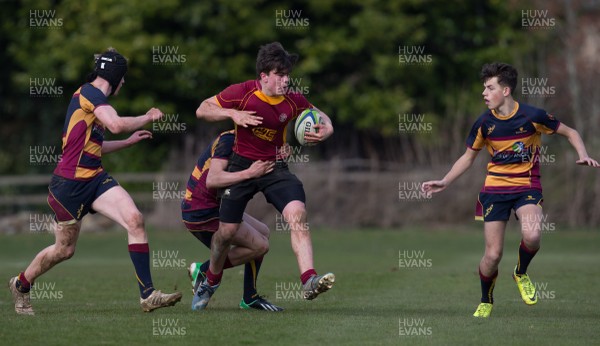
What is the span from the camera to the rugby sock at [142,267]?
370 inches

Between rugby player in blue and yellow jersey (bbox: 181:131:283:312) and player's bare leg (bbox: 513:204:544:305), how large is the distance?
7.79 ft

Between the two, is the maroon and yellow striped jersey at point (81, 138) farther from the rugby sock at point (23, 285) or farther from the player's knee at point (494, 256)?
the player's knee at point (494, 256)

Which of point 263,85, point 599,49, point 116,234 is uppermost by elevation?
point 599,49

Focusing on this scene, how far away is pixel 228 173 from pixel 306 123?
2.84 ft

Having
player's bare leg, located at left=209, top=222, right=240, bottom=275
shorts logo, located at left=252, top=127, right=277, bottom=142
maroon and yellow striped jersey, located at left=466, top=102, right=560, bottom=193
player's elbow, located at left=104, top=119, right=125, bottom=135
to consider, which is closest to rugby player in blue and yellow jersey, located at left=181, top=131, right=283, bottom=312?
player's bare leg, located at left=209, top=222, right=240, bottom=275

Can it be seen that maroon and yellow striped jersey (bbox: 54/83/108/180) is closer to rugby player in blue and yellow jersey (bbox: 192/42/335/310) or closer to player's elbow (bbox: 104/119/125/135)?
player's elbow (bbox: 104/119/125/135)

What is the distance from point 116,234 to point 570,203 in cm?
1050

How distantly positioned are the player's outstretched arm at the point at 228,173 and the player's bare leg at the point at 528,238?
2397mm

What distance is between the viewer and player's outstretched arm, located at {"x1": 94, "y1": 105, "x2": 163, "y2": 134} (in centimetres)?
906

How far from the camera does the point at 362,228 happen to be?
2536 cm

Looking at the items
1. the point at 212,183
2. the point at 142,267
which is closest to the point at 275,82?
the point at 212,183

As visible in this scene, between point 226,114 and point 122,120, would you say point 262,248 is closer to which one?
point 226,114

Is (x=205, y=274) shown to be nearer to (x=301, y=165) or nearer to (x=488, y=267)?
(x=488, y=267)

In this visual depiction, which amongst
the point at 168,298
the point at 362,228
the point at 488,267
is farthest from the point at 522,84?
the point at 168,298
